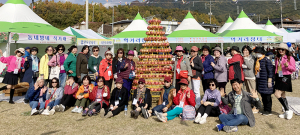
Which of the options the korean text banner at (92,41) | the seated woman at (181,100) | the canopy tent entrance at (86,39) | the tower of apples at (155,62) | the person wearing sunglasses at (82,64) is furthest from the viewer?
the canopy tent entrance at (86,39)

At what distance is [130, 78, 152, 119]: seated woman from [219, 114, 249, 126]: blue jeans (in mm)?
1644

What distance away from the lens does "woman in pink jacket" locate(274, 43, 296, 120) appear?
A: 422 centimetres

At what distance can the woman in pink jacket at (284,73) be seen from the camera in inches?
166

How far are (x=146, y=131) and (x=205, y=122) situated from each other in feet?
4.27

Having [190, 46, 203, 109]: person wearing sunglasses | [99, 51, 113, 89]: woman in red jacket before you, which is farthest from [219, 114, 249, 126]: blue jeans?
[99, 51, 113, 89]: woman in red jacket

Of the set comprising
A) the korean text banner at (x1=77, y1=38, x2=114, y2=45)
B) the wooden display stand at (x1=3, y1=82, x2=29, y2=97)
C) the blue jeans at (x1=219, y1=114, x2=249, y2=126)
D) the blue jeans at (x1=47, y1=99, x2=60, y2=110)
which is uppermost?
the korean text banner at (x1=77, y1=38, x2=114, y2=45)

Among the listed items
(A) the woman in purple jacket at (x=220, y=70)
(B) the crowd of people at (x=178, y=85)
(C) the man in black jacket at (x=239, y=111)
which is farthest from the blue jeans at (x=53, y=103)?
(A) the woman in purple jacket at (x=220, y=70)

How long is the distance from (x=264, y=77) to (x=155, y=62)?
9.04 feet

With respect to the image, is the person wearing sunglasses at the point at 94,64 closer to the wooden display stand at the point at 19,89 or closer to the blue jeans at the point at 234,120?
the wooden display stand at the point at 19,89

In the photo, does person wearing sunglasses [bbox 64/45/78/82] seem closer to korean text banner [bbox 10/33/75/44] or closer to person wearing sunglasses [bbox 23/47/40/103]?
person wearing sunglasses [bbox 23/47/40/103]

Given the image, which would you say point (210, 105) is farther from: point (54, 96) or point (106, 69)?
point (54, 96)

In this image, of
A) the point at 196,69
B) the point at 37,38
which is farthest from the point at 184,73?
the point at 37,38

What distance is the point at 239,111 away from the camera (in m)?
3.91

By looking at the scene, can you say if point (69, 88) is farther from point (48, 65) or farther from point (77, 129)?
point (77, 129)
